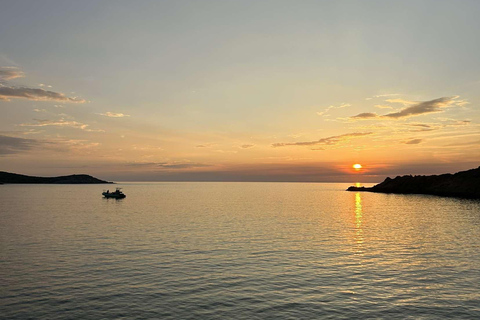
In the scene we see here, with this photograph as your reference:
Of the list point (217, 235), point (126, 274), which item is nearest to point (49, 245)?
point (126, 274)

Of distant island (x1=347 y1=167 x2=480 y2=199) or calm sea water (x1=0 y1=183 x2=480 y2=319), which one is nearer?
calm sea water (x1=0 y1=183 x2=480 y2=319)

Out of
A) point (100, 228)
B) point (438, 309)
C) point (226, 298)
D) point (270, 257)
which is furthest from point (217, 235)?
point (438, 309)

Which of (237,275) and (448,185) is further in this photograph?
(448,185)

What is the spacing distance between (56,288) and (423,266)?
34.1m

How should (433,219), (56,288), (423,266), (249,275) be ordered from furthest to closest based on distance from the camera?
(433,219) → (423,266) → (249,275) → (56,288)

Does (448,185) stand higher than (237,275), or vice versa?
(448,185)

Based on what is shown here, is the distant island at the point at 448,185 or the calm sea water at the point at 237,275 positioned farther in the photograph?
the distant island at the point at 448,185

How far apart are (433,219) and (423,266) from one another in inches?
1908

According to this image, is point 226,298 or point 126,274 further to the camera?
point 126,274

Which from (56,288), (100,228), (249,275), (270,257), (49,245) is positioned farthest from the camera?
(100,228)

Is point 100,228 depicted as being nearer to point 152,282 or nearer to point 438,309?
point 152,282

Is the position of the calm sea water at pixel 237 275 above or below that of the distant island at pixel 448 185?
below

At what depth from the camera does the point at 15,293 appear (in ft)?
79.5

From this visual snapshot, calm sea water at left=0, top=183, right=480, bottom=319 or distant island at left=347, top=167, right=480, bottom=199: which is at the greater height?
distant island at left=347, top=167, right=480, bottom=199
